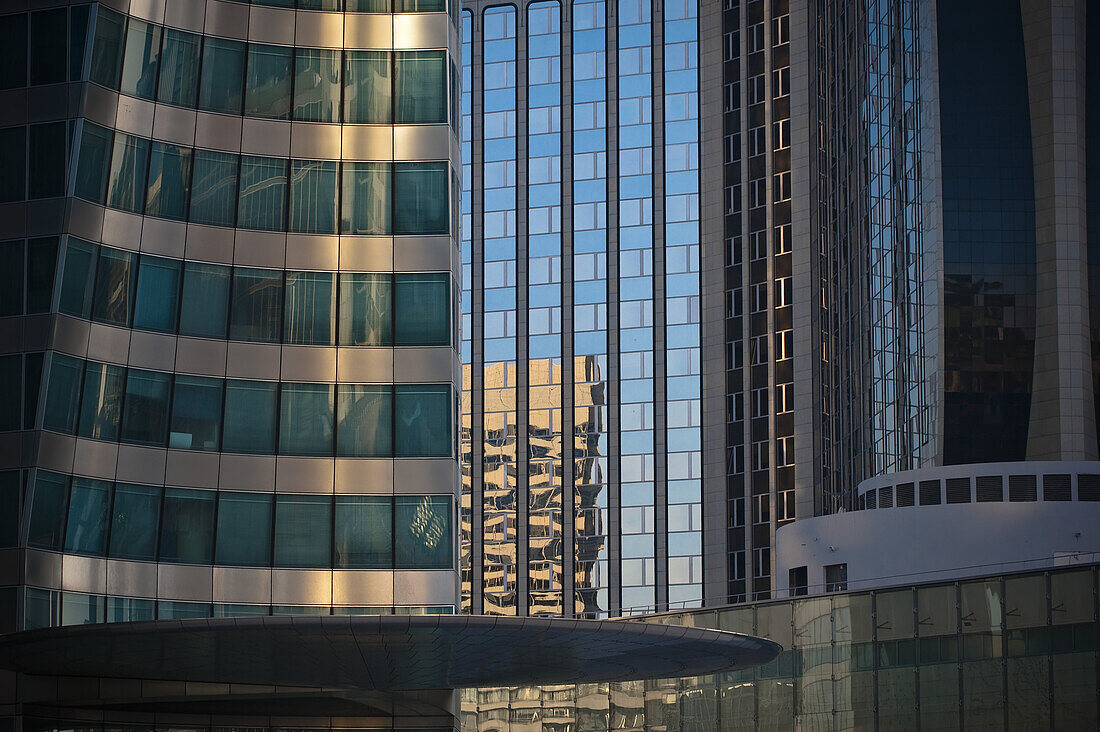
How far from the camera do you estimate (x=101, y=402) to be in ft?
151

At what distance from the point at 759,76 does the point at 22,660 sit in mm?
104106

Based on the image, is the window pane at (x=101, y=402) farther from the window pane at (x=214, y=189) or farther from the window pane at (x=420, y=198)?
the window pane at (x=420, y=198)

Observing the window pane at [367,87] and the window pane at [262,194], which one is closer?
the window pane at [262,194]

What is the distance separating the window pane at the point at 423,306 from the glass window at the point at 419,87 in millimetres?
5019

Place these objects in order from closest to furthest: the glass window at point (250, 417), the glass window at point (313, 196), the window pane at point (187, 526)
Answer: the window pane at point (187, 526) < the glass window at point (250, 417) < the glass window at point (313, 196)

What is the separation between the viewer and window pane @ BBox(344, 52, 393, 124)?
4894 centimetres

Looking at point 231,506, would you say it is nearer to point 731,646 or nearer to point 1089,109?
point 731,646

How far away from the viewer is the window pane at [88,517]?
44812 millimetres

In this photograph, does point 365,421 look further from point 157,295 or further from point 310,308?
point 157,295

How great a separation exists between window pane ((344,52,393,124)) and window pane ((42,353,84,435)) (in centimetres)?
1123

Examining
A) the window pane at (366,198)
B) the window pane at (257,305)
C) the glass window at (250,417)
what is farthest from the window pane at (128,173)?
the glass window at (250,417)

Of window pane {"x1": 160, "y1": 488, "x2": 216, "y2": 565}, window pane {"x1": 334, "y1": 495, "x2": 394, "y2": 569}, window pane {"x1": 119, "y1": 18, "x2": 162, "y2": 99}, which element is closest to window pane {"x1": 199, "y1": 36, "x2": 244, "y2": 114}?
window pane {"x1": 119, "y1": 18, "x2": 162, "y2": 99}

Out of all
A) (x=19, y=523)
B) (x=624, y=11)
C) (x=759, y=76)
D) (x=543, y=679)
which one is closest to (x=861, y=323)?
(x=759, y=76)

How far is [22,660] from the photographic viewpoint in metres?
41.1
